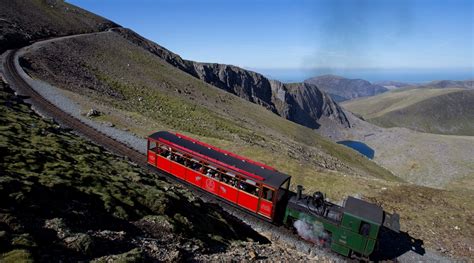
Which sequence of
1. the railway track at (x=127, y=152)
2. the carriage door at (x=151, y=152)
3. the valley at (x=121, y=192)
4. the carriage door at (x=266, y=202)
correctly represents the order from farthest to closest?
the carriage door at (x=151, y=152)
the carriage door at (x=266, y=202)
the railway track at (x=127, y=152)
the valley at (x=121, y=192)

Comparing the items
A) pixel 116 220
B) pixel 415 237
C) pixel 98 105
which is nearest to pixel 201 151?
pixel 116 220

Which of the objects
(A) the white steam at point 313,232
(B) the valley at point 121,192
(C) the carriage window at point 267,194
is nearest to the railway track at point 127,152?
(A) the white steam at point 313,232

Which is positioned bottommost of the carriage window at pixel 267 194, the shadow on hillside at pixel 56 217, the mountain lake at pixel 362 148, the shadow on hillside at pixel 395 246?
the mountain lake at pixel 362 148

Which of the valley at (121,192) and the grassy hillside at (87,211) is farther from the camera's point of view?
the valley at (121,192)

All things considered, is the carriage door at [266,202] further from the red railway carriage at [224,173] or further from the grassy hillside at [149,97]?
the grassy hillside at [149,97]

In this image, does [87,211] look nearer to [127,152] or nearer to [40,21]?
[127,152]

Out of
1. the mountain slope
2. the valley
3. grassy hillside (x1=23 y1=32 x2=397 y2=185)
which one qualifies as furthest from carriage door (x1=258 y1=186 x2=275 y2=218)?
the mountain slope

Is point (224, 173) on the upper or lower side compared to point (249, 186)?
upper

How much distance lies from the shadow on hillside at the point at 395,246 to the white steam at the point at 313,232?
11.2ft

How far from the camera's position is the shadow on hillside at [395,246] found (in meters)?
20.3

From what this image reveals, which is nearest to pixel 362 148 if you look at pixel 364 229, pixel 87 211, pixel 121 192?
pixel 364 229

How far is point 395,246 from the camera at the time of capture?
21375 millimetres

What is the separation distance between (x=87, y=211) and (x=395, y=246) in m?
19.7

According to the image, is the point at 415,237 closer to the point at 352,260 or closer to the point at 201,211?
the point at 352,260
